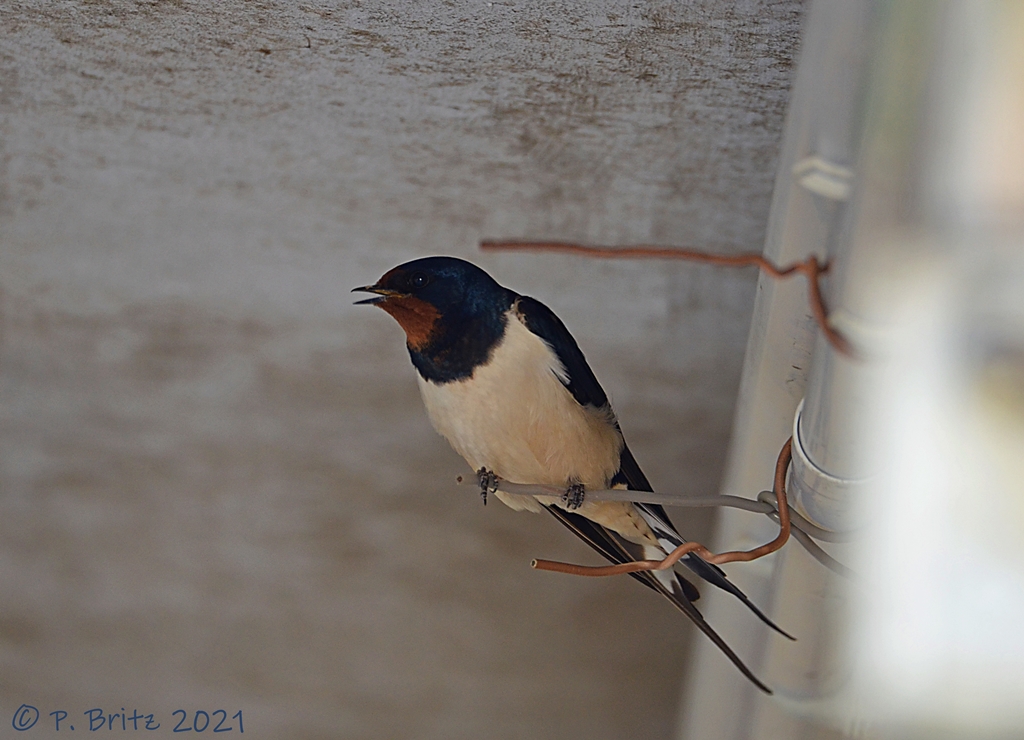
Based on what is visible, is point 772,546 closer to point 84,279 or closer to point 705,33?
point 705,33

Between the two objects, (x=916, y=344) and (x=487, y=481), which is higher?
(x=916, y=344)

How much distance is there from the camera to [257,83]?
3.88 ft

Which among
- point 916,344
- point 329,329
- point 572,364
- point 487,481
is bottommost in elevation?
point 329,329

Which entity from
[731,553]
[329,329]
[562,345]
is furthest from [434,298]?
[329,329]

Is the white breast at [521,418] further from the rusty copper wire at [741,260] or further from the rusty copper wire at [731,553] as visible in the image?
the rusty copper wire at [741,260]

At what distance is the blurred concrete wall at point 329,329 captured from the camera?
3.67 ft

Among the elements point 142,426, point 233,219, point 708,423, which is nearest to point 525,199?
point 233,219

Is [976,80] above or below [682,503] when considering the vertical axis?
above

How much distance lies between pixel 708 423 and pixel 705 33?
97 cm

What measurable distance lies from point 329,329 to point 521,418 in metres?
0.91

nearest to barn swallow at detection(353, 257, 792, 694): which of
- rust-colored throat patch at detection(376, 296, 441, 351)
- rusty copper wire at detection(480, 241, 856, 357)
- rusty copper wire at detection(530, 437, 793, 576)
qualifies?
rust-colored throat patch at detection(376, 296, 441, 351)

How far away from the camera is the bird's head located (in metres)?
0.86

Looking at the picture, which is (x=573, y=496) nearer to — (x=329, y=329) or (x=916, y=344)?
(x=916, y=344)

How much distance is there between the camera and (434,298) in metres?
0.87
